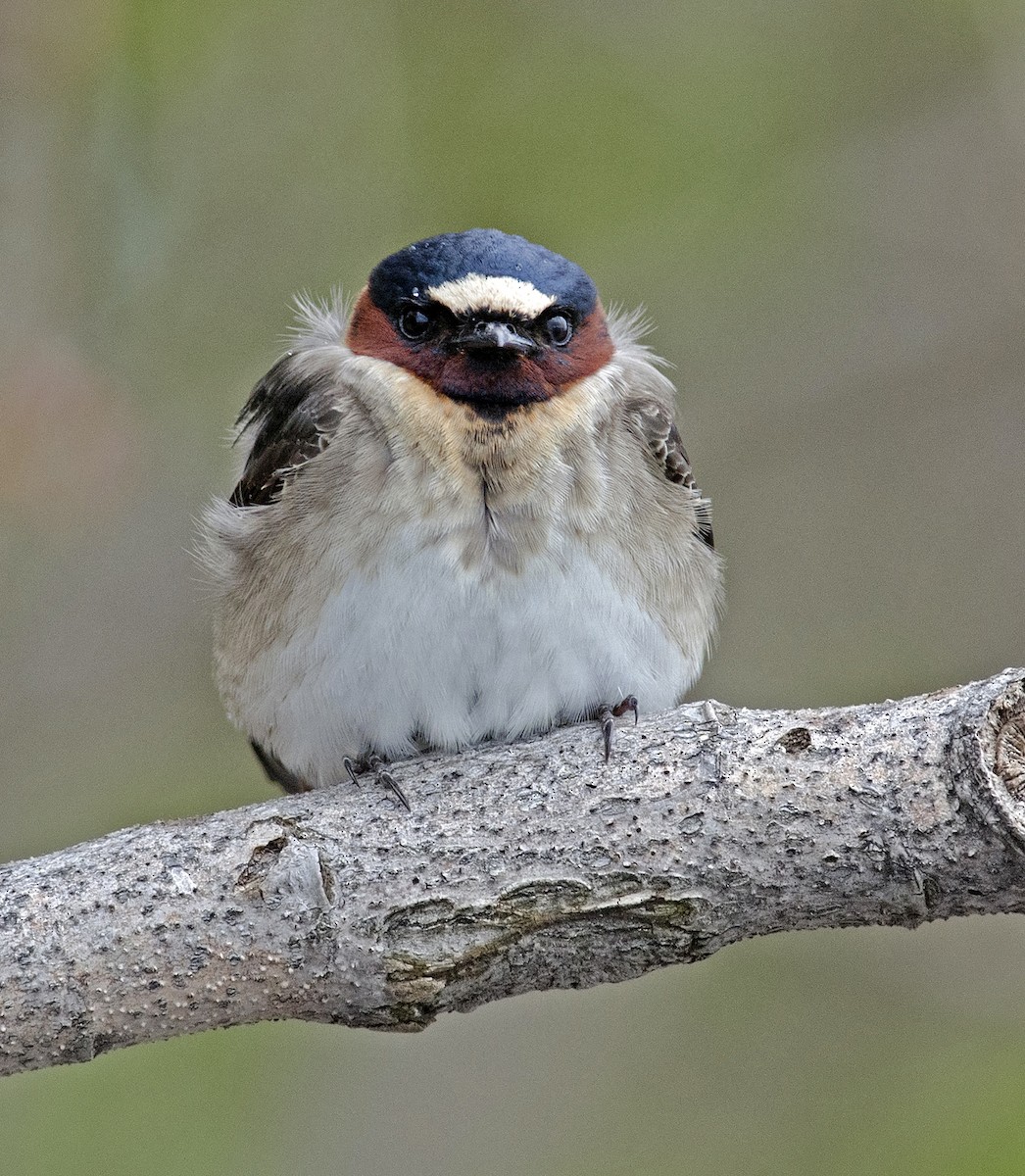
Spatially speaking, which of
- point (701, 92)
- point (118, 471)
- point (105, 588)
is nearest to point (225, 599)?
point (118, 471)

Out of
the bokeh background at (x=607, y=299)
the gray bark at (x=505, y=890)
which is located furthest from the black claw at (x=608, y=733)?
the bokeh background at (x=607, y=299)

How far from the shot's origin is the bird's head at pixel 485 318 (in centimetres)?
419

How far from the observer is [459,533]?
13.3ft

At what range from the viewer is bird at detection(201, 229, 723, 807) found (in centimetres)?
405

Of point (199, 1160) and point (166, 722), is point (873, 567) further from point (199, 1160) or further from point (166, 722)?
point (199, 1160)

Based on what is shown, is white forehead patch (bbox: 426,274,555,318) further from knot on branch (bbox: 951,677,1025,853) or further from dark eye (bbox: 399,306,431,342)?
knot on branch (bbox: 951,677,1025,853)

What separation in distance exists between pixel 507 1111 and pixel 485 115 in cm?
347

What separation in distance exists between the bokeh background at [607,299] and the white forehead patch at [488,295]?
92 cm

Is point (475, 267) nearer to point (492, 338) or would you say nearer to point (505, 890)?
point (492, 338)

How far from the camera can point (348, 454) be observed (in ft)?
13.9

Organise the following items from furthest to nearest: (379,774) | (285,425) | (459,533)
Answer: (285,425)
(459,533)
(379,774)

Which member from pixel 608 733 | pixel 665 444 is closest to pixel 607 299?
pixel 665 444

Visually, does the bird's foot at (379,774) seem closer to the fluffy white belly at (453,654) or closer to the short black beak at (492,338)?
the fluffy white belly at (453,654)

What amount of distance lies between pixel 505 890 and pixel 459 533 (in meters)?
1.04
